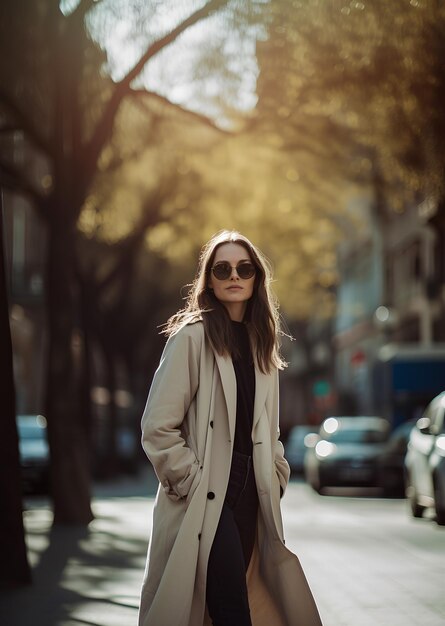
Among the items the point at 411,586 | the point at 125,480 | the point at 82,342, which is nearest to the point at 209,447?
the point at 411,586

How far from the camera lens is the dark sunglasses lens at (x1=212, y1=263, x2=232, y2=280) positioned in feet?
19.5

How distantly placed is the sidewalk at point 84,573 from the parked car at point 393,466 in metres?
8.29

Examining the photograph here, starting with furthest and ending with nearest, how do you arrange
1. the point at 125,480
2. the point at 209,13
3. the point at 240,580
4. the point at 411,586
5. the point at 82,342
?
the point at 125,480 → the point at 82,342 → the point at 209,13 → the point at 411,586 → the point at 240,580

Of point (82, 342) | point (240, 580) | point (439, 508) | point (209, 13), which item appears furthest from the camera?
point (82, 342)

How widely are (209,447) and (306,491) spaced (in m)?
26.4

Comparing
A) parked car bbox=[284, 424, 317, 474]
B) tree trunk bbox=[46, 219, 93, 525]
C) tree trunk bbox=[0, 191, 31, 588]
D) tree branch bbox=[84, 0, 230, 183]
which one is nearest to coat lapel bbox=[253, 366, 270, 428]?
tree trunk bbox=[0, 191, 31, 588]

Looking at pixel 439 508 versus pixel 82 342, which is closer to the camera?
pixel 439 508

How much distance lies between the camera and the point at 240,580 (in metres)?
5.46

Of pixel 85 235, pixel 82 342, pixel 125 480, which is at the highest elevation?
pixel 85 235

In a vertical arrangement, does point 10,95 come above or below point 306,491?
above

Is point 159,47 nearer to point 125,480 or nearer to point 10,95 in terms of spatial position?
point 10,95

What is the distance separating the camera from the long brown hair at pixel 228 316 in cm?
576

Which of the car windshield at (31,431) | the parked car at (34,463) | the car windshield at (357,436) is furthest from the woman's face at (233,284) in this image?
the car windshield at (357,436)

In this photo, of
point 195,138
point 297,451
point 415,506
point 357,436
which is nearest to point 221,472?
point 415,506
